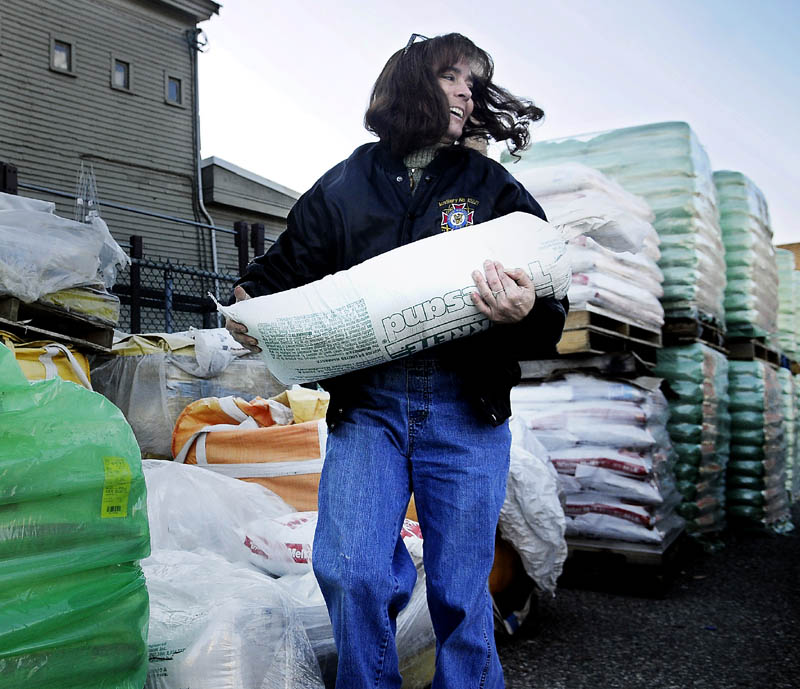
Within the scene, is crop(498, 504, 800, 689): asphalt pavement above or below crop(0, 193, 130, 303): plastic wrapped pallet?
below

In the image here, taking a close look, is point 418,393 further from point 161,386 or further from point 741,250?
point 741,250

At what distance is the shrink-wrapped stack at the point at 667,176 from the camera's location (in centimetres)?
454

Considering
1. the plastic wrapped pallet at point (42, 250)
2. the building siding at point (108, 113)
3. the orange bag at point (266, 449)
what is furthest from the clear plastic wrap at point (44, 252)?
the building siding at point (108, 113)

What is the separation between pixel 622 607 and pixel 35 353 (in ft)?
9.18

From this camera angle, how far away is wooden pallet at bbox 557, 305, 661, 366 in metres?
3.75

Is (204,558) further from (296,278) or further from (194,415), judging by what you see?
(194,415)

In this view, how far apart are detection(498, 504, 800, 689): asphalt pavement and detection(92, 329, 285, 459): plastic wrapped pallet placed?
177cm

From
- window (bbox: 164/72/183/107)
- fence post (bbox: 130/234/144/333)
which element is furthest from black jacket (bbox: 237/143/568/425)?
window (bbox: 164/72/183/107)

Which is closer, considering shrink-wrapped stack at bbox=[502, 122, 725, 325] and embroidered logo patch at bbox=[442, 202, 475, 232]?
embroidered logo patch at bbox=[442, 202, 475, 232]

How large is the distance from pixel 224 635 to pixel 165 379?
2.24 meters

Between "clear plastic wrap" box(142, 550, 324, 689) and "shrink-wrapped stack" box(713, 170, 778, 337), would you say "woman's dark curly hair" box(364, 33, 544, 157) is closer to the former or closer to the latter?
"clear plastic wrap" box(142, 550, 324, 689)

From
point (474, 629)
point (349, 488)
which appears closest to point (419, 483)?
point (349, 488)

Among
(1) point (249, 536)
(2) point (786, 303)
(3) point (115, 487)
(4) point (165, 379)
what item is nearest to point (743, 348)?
(2) point (786, 303)

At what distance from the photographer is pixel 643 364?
13.3 ft
